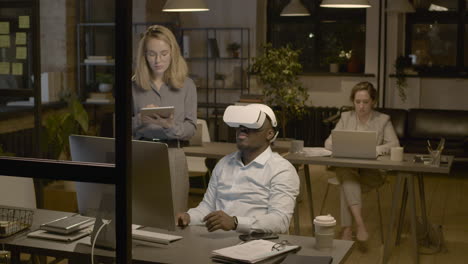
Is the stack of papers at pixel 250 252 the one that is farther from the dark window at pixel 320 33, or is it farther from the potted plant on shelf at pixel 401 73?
the dark window at pixel 320 33

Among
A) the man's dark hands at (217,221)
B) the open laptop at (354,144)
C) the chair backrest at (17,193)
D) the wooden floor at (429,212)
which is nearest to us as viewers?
the man's dark hands at (217,221)

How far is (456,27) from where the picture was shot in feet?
34.8

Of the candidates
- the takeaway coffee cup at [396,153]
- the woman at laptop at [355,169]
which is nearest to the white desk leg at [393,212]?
the takeaway coffee cup at [396,153]

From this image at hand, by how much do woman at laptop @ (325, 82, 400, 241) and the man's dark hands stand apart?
2890 millimetres

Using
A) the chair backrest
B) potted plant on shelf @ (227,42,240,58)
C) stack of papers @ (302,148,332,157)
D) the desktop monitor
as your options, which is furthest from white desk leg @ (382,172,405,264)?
potted plant on shelf @ (227,42,240,58)

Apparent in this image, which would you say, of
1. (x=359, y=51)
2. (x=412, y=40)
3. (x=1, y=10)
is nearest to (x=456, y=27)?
(x=412, y=40)

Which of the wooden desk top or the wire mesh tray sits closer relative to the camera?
the wire mesh tray

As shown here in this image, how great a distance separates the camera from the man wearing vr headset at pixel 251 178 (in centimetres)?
359

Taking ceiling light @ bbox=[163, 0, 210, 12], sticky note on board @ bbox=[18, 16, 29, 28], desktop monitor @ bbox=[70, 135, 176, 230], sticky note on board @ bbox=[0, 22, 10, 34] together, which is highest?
ceiling light @ bbox=[163, 0, 210, 12]

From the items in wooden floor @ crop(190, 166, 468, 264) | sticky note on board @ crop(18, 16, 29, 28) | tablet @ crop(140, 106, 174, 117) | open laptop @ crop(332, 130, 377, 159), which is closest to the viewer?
sticky note on board @ crop(18, 16, 29, 28)

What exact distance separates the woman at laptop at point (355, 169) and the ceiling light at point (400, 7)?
3.92 m

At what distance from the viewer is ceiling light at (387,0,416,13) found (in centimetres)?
988

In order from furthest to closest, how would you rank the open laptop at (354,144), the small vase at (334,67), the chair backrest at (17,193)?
the small vase at (334,67)
the open laptop at (354,144)
the chair backrest at (17,193)

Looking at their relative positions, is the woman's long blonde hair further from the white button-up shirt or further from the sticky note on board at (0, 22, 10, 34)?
the sticky note on board at (0, 22, 10, 34)
